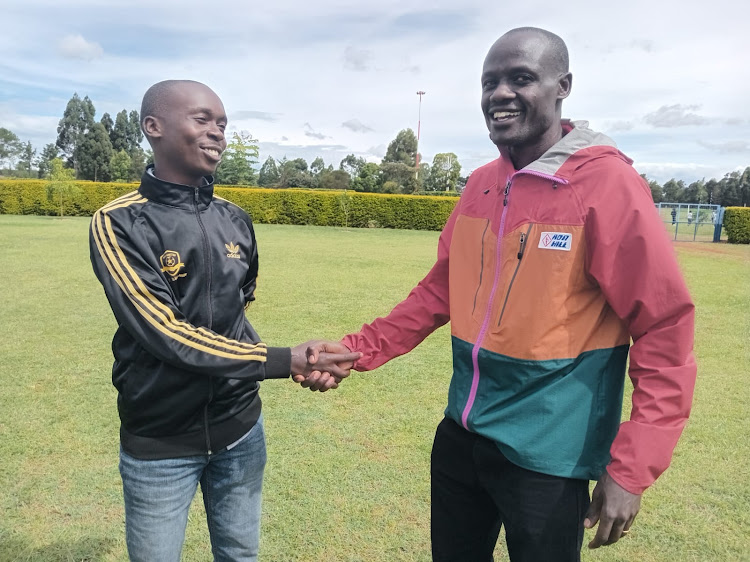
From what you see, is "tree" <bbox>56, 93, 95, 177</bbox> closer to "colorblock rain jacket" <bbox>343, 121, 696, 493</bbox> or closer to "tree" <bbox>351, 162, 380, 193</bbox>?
"tree" <bbox>351, 162, 380, 193</bbox>

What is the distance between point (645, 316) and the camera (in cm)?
164

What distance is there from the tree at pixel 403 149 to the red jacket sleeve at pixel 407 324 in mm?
64257

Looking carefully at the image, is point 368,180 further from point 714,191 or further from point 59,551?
point 59,551

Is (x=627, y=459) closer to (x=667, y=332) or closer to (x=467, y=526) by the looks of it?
(x=667, y=332)

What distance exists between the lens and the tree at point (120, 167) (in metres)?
60.2

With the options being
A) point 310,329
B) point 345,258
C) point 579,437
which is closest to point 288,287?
point 310,329

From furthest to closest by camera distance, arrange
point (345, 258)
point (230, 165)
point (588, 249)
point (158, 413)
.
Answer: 1. point (230, 165)
2. point (345, 258)
3. point (158, 413)
4. point (588, 249)

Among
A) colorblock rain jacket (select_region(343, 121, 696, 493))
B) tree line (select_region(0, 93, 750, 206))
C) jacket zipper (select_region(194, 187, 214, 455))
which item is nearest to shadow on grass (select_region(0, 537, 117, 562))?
jacket zipper (select_region(194, 187, 214, 455))

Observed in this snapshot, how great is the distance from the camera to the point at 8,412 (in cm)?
471

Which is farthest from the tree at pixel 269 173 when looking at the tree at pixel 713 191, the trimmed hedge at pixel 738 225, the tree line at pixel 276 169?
the trimmed hedge at pixel 738 225

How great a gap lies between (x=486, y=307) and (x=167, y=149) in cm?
126

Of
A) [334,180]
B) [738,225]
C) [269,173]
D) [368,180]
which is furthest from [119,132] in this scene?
[738,225]

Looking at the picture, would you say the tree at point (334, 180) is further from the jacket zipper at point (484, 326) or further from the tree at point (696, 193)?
the jacket zipper at point (484, 326)

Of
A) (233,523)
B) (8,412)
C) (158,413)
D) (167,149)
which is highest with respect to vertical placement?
(167,149)
